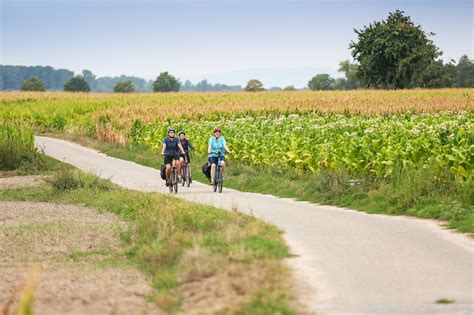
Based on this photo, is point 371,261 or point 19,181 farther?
point 19,181

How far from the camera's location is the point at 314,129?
30828mm

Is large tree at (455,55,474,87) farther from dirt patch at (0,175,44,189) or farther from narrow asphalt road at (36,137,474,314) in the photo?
narrow asphalt road at (36,137,474,314)

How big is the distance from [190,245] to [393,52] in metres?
90.5

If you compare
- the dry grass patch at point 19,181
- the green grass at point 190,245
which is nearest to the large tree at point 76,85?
the dry grass patch at point 19,181

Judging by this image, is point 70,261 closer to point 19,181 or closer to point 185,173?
point 185,173

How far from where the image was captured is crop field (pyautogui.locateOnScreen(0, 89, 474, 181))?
22.2 metres

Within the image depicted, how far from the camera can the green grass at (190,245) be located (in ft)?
37.2

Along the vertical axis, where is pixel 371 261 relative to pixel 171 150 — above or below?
below

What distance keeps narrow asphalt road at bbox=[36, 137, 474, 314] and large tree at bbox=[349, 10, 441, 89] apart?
84.3 meters

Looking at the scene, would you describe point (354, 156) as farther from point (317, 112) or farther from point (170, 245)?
point (317, 112)

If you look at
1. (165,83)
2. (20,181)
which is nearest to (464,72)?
(165,83)

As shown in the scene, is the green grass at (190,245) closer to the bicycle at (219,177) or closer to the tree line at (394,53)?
the bicycle at (219,177)

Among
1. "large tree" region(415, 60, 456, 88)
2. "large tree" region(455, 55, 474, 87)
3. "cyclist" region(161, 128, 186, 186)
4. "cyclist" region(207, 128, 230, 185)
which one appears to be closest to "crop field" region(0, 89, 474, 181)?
"cyclist" region(207, 128, 230, 185)

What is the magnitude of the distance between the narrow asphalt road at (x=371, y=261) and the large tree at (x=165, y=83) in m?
168
